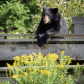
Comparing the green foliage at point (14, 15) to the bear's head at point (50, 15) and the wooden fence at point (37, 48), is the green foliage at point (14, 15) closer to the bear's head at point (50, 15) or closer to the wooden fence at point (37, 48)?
the bear's head at point (50, 15)

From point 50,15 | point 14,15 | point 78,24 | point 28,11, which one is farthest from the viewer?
point 14,15

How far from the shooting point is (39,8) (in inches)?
331

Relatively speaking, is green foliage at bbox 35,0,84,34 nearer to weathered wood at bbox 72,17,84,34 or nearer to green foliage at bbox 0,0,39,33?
green foliage at bbox 0,0,39,33

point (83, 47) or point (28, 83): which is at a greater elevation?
point (83, 47)

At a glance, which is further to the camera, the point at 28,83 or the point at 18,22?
the point at 18,22

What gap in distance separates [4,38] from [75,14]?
6.00 m

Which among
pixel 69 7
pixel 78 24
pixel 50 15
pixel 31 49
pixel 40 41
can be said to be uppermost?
pixel 69 7

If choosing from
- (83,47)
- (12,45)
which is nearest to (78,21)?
(83,47)

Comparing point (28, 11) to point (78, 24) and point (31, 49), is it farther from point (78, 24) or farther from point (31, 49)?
point (31, 49)

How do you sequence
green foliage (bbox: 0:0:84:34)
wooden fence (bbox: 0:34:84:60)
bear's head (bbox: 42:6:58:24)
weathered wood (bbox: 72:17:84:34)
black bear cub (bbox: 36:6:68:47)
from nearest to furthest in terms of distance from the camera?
wooden fence (bbox: 0:34:84:60) < black bear cub (bbox: 36:6:68:47) < bear's head (bbox: 42:6:58:24) < weathered wood (bbox: 72:17:84:34) < green foliage (bbox: 0:0:84:34)

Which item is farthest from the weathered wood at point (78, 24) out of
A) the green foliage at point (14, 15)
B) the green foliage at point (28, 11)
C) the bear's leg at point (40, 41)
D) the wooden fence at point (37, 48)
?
the green foliage at point (14, 15)

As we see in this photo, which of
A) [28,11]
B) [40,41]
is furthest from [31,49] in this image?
[28,11]

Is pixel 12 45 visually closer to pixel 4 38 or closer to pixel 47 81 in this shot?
pixel 4 38

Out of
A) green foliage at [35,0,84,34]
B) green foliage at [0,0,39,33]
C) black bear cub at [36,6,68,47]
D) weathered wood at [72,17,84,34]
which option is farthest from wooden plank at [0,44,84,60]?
green foliage at [35,0,84,34]
